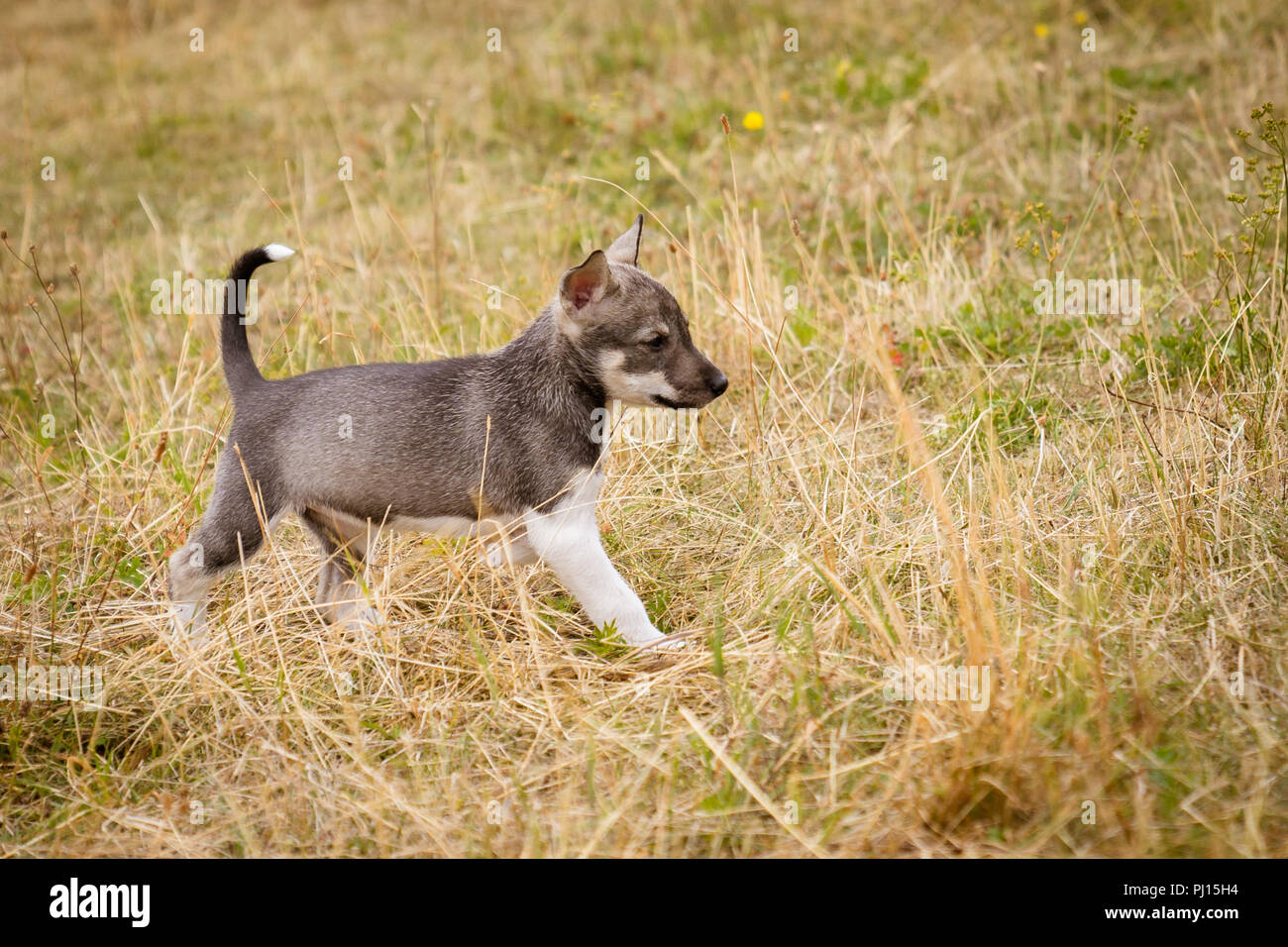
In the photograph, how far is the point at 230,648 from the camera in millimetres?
4359

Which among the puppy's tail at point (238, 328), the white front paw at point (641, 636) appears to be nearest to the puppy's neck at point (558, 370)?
the white front paw at point (641, 636)

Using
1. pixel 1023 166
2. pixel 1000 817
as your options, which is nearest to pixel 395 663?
pixel 1000 817

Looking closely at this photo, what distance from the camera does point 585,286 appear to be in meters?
4.20

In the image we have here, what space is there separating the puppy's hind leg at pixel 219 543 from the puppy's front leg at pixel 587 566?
1.08m

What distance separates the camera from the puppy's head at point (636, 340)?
423 centimetres

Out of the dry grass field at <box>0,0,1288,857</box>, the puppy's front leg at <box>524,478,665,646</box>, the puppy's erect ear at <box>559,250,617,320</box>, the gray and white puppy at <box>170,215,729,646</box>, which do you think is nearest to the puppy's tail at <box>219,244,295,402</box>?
the gray and white puppy at <box>170,215,729,646</box>

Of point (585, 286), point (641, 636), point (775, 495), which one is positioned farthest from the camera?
point (775, 495)

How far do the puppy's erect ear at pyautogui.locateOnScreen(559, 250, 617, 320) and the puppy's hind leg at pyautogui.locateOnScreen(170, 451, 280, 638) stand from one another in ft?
4.56

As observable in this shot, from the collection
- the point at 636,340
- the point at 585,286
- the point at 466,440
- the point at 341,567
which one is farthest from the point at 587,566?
the point at 341,567

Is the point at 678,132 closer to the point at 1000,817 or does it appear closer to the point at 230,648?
the point at 230,648

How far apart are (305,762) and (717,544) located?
207cm

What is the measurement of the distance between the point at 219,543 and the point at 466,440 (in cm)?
104

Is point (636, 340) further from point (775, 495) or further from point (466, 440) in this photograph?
point (775, 495)

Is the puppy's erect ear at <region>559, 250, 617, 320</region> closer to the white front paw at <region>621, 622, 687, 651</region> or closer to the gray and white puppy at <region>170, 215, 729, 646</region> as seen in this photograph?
the gray and white puppy at <region>170, 215, 729, 646</region>
